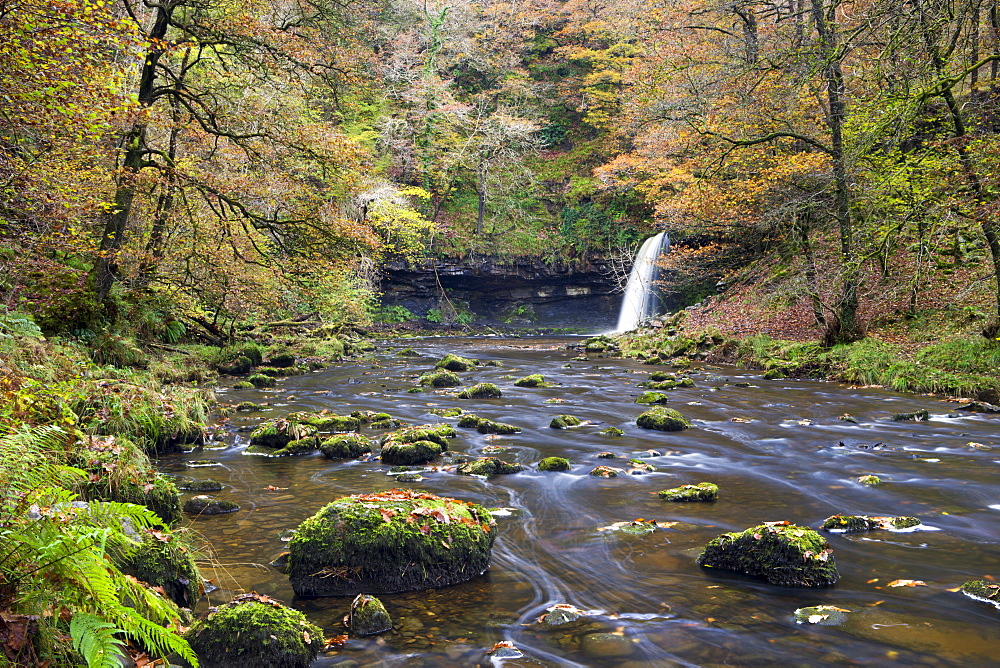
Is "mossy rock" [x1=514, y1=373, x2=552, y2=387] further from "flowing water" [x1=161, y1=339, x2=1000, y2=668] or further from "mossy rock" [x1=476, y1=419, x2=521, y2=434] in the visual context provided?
"mossy rock" [x1=476, y1=419, x2=521, y2=434]

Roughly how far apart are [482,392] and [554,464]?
656cm

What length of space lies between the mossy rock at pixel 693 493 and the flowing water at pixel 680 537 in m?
0.14

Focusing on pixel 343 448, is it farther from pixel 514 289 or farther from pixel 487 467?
pixel 514 289

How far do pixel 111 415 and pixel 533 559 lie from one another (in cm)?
587

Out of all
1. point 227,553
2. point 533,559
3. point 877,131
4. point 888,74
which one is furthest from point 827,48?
point 227,553

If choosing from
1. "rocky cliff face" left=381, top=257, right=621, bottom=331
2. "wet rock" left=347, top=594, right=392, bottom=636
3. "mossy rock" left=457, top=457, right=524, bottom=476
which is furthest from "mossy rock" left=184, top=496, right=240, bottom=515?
"rocky cliff face" left=381, top=257, right=621, bottom=331

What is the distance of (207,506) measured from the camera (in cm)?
640

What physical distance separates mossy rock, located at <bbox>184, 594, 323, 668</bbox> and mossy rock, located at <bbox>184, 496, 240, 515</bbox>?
2867mm

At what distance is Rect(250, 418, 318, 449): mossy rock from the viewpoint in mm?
9211

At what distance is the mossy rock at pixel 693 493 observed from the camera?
6.78m

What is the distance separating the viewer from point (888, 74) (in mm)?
11891

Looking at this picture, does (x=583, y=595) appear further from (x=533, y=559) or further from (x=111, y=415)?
(x=111, y=415)

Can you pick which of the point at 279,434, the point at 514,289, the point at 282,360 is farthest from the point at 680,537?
the point at 514,289

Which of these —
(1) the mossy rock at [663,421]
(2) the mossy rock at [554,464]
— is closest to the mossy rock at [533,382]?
(1) the mossy rock at [663,421]
